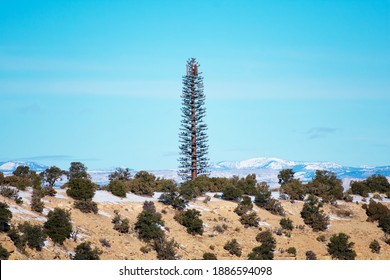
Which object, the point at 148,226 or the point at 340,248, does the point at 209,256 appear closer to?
the point at 148,226

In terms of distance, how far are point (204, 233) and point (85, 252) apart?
18.0m

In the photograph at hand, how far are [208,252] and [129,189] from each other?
59.9ft

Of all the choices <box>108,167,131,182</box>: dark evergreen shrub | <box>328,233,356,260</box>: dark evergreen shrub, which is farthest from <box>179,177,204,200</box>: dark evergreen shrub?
<box>108,167,131,182</box>: dark evergreen shrub

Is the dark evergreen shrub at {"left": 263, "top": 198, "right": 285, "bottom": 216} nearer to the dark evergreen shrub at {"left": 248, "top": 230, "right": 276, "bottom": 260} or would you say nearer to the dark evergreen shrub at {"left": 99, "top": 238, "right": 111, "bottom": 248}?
the dark evergreen shrub at {"left": 248, "top": 230, "right": 276, "bottom": 260}

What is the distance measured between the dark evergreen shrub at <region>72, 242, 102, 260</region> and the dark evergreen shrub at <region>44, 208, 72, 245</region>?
5.92ft

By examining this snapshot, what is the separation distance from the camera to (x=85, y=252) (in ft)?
181

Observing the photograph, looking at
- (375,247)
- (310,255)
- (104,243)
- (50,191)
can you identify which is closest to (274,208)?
(310,255)

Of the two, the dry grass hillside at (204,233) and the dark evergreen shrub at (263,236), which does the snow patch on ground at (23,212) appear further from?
the dark evergreen shrub at (263,236)

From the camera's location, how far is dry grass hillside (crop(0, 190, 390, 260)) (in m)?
59.2

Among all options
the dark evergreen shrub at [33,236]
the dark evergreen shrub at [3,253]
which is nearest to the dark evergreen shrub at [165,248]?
the dark evergreen shrub at [33,236]

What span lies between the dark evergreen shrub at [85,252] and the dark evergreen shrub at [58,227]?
1.80 meters
